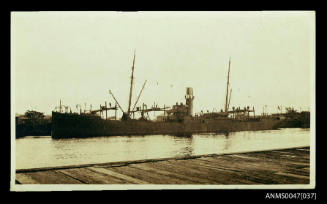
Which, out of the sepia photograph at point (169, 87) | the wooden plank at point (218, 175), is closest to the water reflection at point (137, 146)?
the sepia photograph at point (169, 87)

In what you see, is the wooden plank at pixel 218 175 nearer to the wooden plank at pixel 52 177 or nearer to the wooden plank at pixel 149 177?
the wooden plank at pixel 149 177

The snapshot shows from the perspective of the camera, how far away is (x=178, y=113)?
292 inches

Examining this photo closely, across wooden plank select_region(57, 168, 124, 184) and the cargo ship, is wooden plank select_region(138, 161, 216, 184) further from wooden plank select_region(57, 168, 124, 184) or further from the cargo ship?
the cargo ship

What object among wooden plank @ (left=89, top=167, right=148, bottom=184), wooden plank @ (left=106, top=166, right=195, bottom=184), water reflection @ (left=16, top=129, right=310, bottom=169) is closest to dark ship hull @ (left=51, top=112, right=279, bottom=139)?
water reflection @ (left=16, top=129, right=310, bottom=169)

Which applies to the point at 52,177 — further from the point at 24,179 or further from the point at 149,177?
the point at 149,177

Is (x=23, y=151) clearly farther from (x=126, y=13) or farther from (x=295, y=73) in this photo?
(x=295, y=73)

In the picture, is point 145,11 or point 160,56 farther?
point 160,56

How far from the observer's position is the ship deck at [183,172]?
464cm

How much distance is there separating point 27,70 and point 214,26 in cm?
399

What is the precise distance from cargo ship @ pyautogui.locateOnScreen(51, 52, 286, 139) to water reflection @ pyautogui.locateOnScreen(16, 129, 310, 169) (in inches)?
9.6

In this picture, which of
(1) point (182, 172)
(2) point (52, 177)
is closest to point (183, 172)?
(1) point (182, 172)

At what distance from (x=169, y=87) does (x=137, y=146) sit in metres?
2.13

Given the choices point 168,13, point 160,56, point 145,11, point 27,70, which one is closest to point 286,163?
point 160,56
